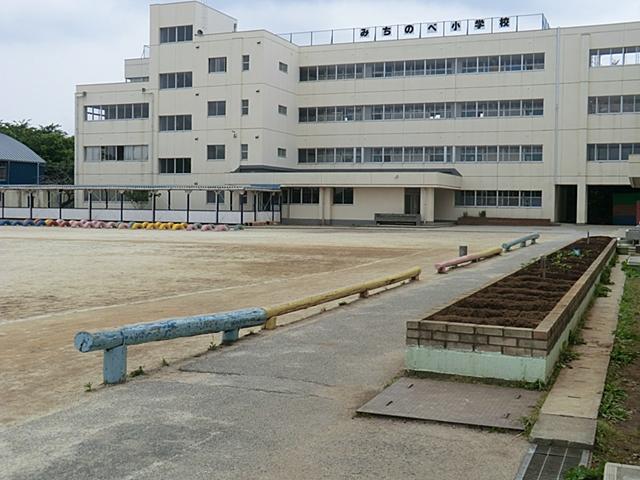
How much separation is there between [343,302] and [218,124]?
179 feet

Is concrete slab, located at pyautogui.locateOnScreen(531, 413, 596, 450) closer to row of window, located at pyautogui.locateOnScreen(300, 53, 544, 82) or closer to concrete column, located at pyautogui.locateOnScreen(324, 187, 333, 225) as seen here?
concrete column, located at pyautogui.locateOnScreen(324, 187, 333, 225)

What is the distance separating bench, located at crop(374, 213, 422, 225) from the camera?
59125mm

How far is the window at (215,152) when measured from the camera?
66.6 meters

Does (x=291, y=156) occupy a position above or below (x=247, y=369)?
above

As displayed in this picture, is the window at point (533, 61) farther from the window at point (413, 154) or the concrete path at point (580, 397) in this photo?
the concrete path at point (580, 397)

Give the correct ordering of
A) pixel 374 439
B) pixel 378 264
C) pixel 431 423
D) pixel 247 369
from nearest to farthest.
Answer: pixel 374 439, pixel 431 423, pixel 247 369, pixel 378 264

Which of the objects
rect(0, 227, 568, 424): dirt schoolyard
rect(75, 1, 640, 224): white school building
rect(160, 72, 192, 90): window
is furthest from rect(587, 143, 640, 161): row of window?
rect(160, 72, 192, 90): window

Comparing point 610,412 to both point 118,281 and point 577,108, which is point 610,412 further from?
point 577,108

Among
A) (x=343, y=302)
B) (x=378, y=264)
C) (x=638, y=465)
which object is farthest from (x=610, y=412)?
(x=378, y=264)

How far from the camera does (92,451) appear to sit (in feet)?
17.8

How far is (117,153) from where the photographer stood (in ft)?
235

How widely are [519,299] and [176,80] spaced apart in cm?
6188

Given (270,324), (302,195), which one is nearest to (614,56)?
(302,195)

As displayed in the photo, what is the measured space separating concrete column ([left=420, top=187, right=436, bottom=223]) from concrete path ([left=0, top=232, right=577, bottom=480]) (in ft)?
169
